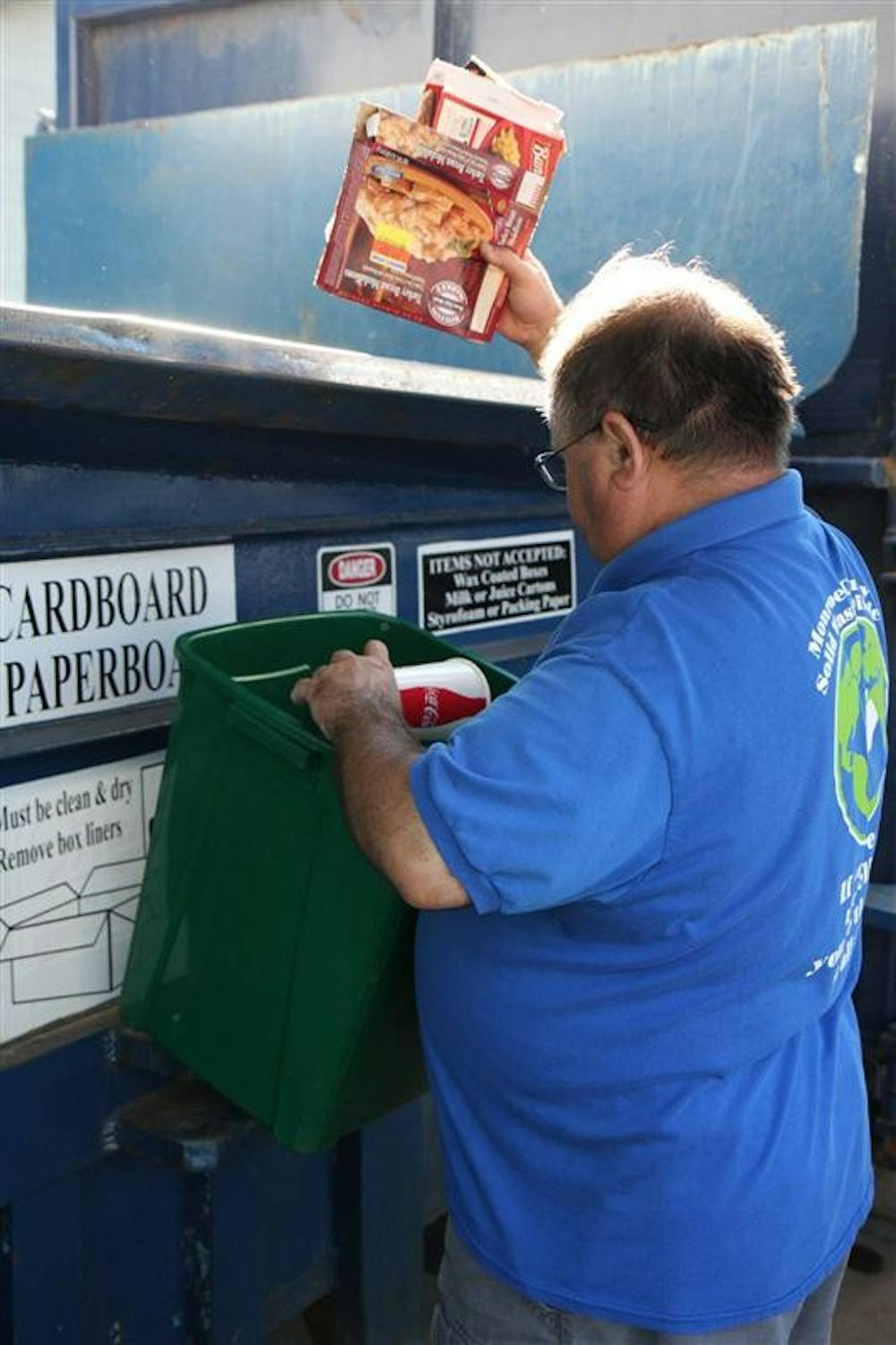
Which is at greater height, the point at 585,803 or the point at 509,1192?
the point at 585,803

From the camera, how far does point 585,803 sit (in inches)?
52.3

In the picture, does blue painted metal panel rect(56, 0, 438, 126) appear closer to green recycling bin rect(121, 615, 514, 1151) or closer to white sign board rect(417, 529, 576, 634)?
white sign board rect(417, 529, 576, 634)

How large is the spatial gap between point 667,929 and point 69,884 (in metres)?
0.80

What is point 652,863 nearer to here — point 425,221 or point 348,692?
point 348,692

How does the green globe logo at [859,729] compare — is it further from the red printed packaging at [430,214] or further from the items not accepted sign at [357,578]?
the red printed packaging at [430,214]

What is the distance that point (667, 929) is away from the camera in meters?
1.45

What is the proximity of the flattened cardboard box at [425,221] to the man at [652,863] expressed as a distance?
2.00ft

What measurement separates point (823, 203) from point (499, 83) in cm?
133

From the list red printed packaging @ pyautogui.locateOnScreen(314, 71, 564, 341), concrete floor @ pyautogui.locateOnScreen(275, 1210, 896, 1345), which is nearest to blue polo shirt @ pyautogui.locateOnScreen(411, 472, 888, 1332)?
red printed packaging @ pyautogui.locateOnScreen(314, 71, 564, 341)

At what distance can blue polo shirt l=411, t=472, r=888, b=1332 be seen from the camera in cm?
136

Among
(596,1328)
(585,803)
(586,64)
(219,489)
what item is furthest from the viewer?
(586,64)

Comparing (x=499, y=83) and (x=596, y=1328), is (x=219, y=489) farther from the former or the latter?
(x=596, y=1328)

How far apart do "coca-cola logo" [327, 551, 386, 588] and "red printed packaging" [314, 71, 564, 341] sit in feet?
1.22

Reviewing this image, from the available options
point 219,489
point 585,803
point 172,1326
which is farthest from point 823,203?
point 172,1326
